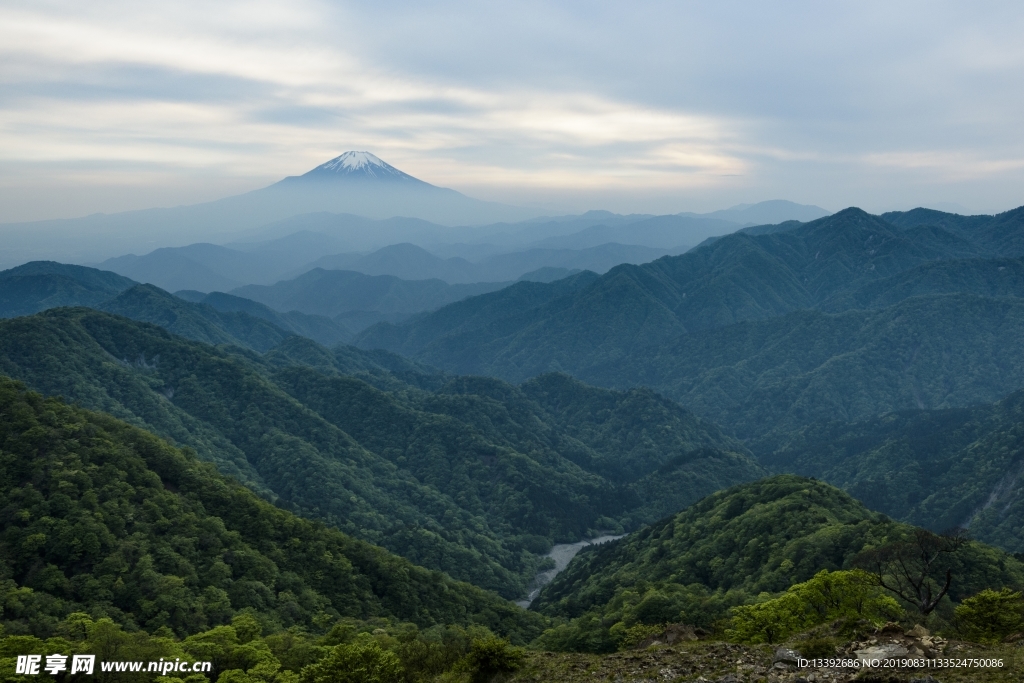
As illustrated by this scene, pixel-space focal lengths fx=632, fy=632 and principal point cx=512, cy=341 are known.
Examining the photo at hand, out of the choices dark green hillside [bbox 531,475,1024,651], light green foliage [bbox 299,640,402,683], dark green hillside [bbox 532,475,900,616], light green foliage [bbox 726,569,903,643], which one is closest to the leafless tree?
light green foliage [bbox 726,569,903,643]

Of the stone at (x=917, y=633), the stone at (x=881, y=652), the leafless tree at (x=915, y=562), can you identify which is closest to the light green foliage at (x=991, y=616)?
the leafless tree at (x=915, y=562)

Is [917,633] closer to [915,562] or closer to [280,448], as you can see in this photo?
[915,562]

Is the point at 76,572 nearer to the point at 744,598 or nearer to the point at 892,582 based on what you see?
the point at 744,598

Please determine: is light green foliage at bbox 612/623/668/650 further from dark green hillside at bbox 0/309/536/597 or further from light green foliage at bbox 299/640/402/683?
dark green hillside at bbox 0/309/536/597

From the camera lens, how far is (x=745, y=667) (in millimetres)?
30578

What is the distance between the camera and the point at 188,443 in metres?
165

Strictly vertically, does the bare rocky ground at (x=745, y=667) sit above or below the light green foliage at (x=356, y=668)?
above

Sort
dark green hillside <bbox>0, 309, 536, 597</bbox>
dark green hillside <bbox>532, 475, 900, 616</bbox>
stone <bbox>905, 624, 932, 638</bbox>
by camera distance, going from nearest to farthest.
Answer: stone <bbox>905, 624, 932, 638</bbox> < dark green hillside <bbox>532, 475, 900, 616</bbox> < dark green hillside <bbox>0, 309, 536, 597</bbox>

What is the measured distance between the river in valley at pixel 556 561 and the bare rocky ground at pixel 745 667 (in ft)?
388

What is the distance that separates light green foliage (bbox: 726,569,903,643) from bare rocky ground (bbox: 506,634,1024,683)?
7183 mm

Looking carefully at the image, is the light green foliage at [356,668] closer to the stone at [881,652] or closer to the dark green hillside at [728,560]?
the dark green hillside at [728,560]

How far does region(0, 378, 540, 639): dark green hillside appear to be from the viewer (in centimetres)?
6606

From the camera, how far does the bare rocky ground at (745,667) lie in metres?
26.7

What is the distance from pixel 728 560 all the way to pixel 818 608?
53.2m
